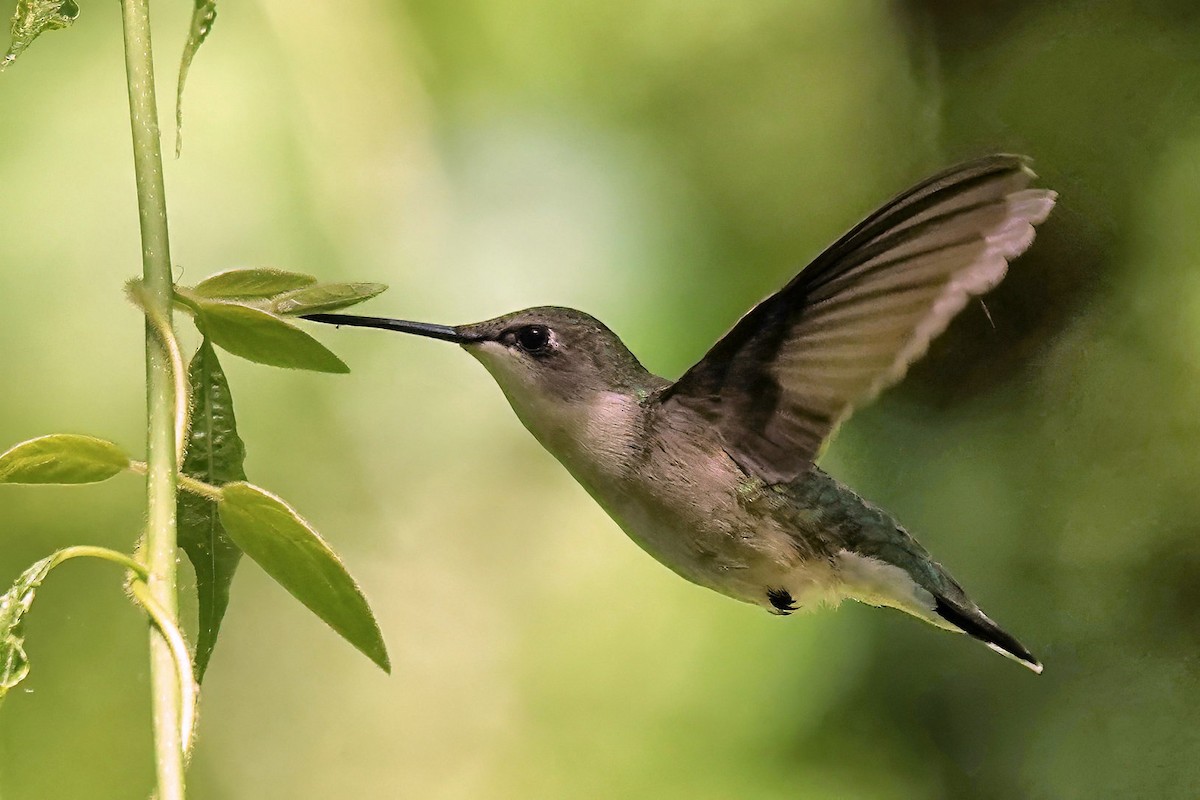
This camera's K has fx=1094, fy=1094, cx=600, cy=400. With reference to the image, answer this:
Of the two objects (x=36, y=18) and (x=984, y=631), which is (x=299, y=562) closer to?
(x=36, y=18)

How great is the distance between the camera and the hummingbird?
605mm

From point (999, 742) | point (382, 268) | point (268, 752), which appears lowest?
point (268, 752)

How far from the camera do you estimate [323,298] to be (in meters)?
0.45

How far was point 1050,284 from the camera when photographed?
1.79m

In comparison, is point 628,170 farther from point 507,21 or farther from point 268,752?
point 268,752

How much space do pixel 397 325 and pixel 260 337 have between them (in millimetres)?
125

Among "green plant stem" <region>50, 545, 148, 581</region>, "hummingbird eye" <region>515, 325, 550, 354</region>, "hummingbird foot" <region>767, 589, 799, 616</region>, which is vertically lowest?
"green plant stem" <region>50, 545, 148, 581</region>

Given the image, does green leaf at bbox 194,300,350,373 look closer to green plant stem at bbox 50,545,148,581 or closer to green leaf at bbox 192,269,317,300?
green leaf at bbox 192,269,317,300

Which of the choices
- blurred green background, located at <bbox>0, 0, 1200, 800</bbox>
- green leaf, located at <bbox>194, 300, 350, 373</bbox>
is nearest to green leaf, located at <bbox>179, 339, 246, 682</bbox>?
green leaf, located at <bbox>194, 300, 350, 373</bbox>

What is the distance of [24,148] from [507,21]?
69 cm

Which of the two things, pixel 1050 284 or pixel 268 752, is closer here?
pixel 268 752

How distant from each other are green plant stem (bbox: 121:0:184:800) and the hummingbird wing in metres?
0.34

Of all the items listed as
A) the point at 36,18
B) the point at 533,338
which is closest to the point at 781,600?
the point at 533,338

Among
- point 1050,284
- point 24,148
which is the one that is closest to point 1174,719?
point 1050,284
